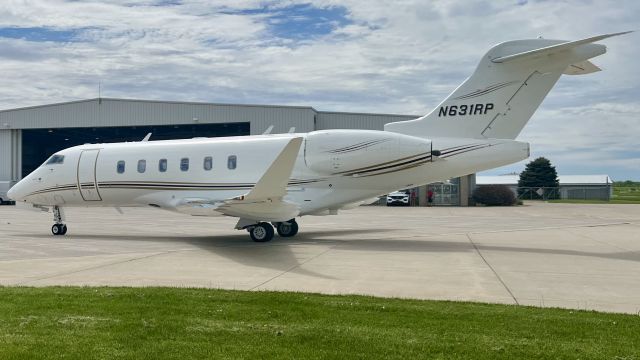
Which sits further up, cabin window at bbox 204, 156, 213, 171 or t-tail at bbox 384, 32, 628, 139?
t-tail at bbox 384, 32, 628, 139

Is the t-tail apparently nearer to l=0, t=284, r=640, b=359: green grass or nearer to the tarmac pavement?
the tarmac pavement

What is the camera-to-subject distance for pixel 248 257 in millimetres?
14305

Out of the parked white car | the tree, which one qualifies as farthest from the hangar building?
the tree

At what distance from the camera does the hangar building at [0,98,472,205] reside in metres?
46.0

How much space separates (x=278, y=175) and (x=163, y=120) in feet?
113

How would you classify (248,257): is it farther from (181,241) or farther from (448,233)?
(448,233)

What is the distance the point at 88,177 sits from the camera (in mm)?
20203

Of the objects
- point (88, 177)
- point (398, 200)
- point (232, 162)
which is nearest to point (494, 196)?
point (398, 200)

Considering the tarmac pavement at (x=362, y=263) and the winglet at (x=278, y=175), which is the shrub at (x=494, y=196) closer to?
the tarmac pavement at (x=362, y=263)

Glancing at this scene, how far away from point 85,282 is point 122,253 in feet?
15.4

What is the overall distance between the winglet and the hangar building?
29.8 meters

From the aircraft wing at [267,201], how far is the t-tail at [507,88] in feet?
15.9

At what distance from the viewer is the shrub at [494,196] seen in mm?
52531

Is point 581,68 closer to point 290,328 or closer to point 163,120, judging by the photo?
point 290,328
